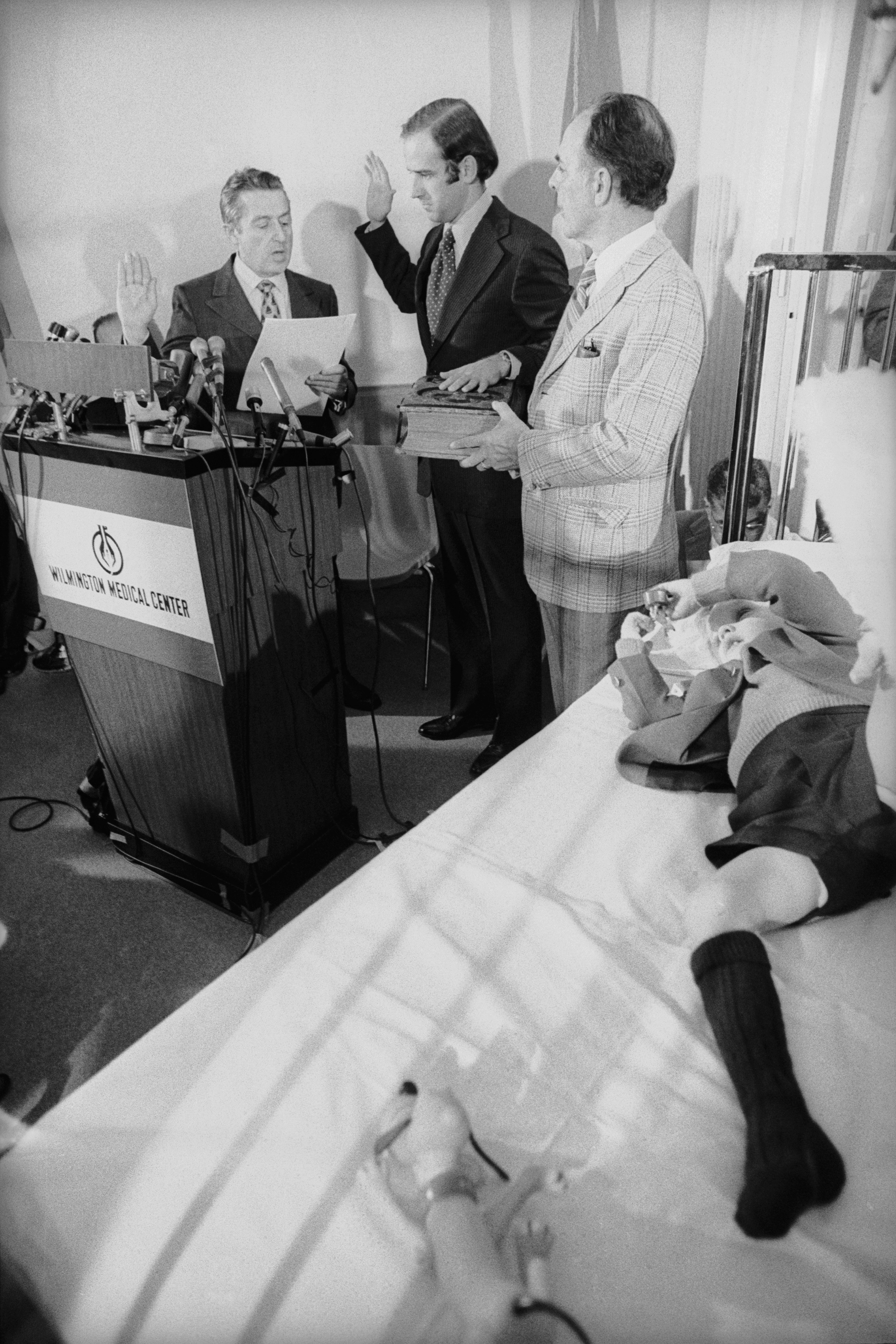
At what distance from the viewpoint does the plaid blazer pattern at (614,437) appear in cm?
155

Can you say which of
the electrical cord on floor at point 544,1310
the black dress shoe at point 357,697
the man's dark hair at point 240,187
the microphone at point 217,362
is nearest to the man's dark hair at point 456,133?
the man's dark hair at point 240,187

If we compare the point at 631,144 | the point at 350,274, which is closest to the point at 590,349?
the point at 631,144

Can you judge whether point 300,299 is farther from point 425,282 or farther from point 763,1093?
point 763,1093

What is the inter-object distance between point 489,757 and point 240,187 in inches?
76.6

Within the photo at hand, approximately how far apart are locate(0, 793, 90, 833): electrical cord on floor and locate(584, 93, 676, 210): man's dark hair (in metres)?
1.91

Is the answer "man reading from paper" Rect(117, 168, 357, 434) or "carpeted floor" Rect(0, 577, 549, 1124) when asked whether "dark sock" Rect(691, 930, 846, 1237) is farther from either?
"man reading from paper" Rect(117, 168, 357, 434)

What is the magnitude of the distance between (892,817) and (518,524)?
140cm

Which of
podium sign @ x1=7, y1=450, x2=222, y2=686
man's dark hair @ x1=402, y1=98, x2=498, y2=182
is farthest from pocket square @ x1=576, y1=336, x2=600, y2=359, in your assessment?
man's dark hair @ x1=402, y1=98, x2=498, y2=182

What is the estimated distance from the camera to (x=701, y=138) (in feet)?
9.18

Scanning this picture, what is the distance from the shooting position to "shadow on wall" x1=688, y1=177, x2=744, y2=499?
279 centimetres

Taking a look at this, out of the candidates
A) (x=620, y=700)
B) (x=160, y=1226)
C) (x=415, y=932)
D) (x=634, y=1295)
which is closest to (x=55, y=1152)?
(x=160, y=1226)

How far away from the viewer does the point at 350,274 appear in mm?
3266

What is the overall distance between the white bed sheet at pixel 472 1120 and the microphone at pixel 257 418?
0.83 metres

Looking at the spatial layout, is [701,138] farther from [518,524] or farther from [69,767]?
[69,767]
